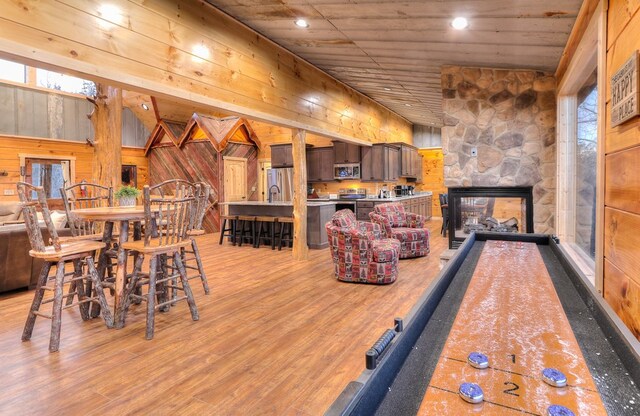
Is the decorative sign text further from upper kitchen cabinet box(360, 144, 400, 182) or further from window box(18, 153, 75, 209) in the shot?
window box(18, 153, 75, 209)

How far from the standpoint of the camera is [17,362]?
2615 mm

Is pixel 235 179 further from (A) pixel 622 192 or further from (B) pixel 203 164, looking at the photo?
(A) pixel 622 192

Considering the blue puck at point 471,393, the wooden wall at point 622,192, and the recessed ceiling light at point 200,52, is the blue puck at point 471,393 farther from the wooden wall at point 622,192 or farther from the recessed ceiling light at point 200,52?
the recessed ceiling light at point 200,52

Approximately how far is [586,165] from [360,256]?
2477 millimetres

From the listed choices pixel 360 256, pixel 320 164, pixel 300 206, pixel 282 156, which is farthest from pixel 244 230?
pixel 360 256

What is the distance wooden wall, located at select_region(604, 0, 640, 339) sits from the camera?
5.08ft

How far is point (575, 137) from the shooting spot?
13.3ft

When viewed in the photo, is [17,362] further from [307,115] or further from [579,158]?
[579,158]

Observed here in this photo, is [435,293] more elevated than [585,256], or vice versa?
[435,293]

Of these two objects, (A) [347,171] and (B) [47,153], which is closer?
(A) [347,171]

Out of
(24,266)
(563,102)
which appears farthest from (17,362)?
(563,102)

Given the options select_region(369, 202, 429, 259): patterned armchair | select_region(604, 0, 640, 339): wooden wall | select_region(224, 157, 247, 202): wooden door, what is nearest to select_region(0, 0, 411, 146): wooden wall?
select_region(369, 202, 429, 259): patterned armchair

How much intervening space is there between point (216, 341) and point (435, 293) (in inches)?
84.7

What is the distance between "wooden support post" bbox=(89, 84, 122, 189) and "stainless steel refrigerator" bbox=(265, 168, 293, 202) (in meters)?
4.40
